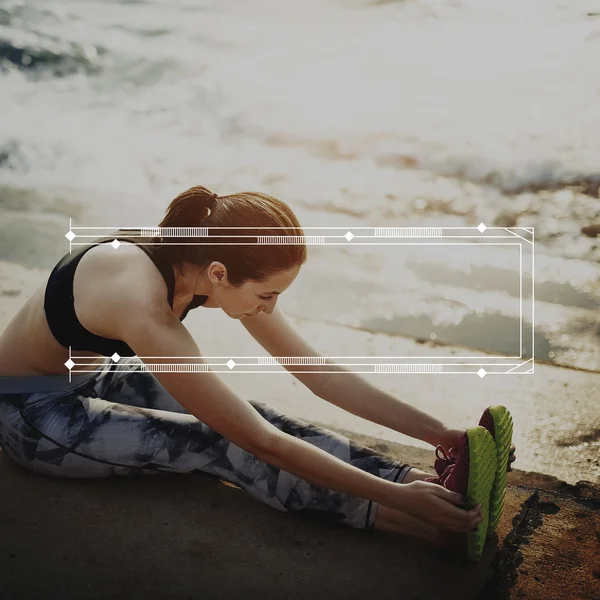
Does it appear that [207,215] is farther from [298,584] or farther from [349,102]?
[349,102]

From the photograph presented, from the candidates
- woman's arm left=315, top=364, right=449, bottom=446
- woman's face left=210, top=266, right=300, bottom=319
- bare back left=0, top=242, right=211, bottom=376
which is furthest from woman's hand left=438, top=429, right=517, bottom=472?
bare back left=0, top=242, right=211, bottom=376

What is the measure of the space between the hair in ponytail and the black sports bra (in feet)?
0.22

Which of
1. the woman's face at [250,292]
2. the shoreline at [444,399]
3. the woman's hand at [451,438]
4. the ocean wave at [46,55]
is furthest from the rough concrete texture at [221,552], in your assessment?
the ocean wave at [46,55]

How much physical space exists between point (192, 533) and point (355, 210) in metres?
1.96

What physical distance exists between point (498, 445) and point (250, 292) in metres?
0.57

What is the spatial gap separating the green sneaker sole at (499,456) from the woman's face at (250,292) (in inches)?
18.8

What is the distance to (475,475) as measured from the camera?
1274mm

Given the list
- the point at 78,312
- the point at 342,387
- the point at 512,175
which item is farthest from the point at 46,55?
the point at 342,387

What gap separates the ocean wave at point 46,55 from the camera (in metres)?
3.14

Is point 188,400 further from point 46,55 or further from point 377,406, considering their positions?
point 46,55

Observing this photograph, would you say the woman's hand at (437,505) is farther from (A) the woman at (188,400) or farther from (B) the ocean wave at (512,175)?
(B) the ocean wave at (512,175)

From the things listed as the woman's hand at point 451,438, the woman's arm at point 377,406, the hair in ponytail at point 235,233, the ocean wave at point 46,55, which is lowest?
the woman's hand at point 451,438

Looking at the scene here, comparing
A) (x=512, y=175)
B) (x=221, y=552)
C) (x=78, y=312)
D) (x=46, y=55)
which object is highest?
(x=46, y=55)

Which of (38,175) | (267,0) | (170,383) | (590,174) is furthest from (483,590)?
(38,175)
